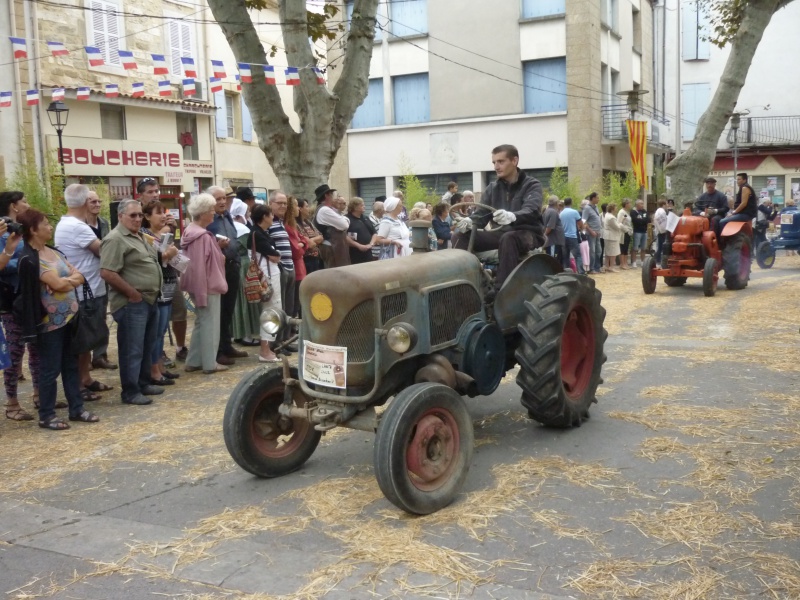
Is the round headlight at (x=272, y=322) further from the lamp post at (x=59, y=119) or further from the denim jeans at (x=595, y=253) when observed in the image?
the lamp post at (x=59, y=119)

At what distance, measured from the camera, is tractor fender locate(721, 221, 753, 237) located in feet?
45.7

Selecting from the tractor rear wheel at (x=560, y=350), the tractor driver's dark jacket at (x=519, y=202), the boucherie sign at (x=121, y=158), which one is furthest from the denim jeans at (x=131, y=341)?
the boucherie sign at (x=121, y=158)

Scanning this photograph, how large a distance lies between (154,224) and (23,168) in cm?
1432

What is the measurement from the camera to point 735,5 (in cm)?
2239

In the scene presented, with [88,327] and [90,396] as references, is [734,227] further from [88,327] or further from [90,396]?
[88,327]

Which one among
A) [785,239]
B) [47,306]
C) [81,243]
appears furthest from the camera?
[785,239]

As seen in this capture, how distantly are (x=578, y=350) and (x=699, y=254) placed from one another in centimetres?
840

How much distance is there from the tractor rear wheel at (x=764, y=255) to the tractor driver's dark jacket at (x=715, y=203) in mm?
3484

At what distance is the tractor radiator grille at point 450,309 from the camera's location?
505cm

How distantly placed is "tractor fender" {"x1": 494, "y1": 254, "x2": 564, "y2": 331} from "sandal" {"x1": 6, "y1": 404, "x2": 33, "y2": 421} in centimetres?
383

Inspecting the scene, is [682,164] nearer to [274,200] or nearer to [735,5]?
[735,5]

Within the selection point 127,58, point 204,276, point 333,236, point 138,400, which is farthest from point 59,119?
point 138,400

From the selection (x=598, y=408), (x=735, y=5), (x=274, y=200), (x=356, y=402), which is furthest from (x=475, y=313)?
(x=735, y=5)

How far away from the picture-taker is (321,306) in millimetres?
4648
